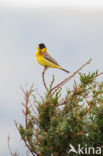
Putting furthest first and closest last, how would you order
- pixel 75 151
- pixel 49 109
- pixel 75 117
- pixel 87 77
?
1. pixel 87 77
2. pixel 49 109
3. pixel 75 151
4. pixel 75 117

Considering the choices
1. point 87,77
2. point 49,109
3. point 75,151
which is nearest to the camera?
point 75,151

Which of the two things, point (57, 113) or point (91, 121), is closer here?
point (91, 121)

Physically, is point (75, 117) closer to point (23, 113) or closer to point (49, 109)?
point (49, 109)

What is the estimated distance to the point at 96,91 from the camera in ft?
20.0

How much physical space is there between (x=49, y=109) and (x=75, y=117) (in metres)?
1.00

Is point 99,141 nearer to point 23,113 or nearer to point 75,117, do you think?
point 75,117

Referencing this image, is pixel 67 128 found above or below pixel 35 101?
below

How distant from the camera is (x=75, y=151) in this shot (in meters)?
5.38

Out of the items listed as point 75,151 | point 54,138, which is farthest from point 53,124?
point 75,151

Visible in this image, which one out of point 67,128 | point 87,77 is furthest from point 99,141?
point 87,77

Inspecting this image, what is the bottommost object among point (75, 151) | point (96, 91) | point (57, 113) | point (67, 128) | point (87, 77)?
point (75, 151)

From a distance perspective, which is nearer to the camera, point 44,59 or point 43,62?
point 43,62

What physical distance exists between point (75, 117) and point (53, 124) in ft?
2.23

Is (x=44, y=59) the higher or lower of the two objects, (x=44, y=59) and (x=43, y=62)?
the higher
